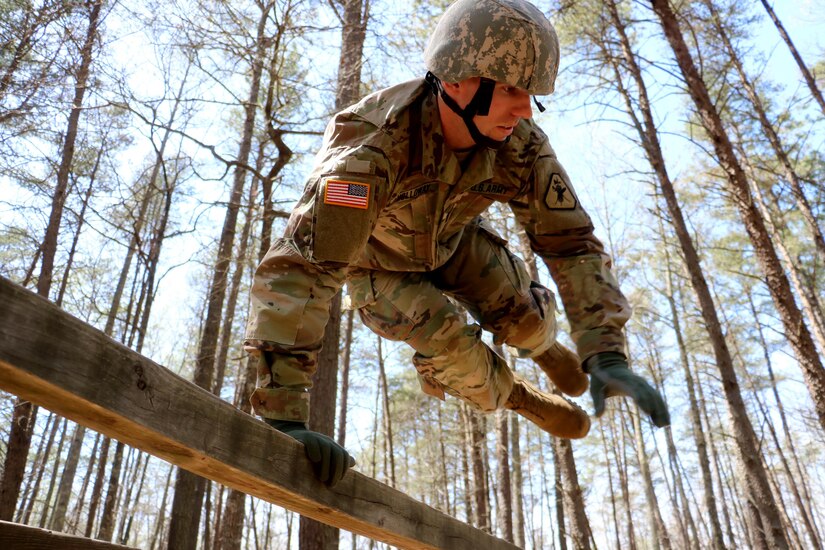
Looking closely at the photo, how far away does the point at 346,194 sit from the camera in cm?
198

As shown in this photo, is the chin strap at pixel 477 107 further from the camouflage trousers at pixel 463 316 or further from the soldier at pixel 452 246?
the camouflage trousers at pixel 463 316

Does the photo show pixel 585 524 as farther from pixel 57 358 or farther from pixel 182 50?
pixel 57 358

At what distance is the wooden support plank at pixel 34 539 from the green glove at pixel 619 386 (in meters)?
1.76

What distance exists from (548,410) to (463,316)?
684 mm

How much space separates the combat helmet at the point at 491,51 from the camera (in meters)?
2.17

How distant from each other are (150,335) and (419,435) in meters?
11.2

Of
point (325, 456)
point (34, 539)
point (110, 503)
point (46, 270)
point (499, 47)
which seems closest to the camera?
point (325, 456)

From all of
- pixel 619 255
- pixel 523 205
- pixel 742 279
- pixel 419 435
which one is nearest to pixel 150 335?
pixel 419 435

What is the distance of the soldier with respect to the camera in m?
1.99

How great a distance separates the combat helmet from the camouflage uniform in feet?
0.47

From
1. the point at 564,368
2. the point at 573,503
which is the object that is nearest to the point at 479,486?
the point at 573,503

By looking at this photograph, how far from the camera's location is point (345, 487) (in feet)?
6.19

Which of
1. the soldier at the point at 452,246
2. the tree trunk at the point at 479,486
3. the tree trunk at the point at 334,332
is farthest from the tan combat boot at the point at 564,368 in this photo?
the tree trunk at the point at 479,486

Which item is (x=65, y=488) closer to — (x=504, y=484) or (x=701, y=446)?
(x=504, y=484)
